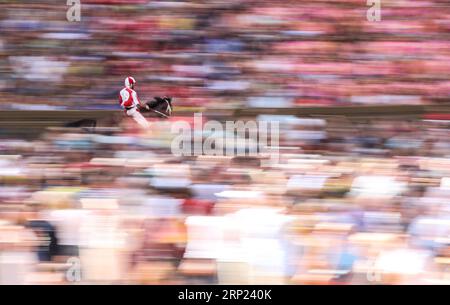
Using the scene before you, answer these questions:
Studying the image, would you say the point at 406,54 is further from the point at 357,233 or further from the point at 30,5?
the point at 30,5

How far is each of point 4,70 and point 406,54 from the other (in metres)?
3.55

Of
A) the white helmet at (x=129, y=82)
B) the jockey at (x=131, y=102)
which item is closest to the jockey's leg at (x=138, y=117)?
the jockey at (x=131, y=102)

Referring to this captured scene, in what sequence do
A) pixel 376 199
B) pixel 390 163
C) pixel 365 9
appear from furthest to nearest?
pixel 365 9 → pixel 390 163 → pixel 376 199

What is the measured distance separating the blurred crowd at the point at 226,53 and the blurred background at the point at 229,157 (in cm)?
1

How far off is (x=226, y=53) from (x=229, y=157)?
151 centimetres

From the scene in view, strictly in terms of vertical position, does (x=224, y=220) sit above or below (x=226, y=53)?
below

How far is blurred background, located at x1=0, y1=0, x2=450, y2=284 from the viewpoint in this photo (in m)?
5.82

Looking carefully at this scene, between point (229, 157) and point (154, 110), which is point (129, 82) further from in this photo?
point (229, 157)

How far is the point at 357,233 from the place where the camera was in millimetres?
5910

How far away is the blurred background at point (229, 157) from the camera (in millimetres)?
5824

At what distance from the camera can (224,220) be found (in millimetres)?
5809

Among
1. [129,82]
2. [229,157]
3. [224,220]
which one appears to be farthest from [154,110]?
[224,220]

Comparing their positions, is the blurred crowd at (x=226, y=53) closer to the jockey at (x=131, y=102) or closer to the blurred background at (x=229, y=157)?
the blurred background at (x=229, y=157)
